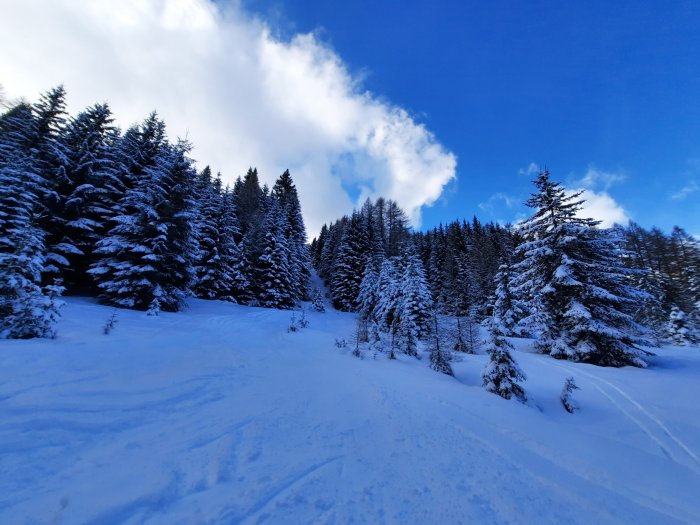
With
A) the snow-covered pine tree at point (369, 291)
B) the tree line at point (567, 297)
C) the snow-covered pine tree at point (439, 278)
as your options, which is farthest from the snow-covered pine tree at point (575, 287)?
the snow-covered pine tree at point (439, 278)

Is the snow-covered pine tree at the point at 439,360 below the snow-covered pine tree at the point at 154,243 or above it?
below

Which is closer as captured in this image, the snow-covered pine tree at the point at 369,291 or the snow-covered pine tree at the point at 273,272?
the snow-covered pine tree at the point at 273,272

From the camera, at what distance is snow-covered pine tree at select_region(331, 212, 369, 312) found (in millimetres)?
41406

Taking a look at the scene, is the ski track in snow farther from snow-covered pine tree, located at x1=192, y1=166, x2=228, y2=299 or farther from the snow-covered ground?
snow-covered pine tree, located at x1=192, y1=166, x2=228, y2=299

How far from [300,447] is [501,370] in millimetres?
7390

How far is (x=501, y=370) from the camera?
30.0 ft

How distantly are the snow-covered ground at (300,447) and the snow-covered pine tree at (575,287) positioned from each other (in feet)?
15.4

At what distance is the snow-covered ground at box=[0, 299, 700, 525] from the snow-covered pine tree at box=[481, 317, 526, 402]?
67 centimetres

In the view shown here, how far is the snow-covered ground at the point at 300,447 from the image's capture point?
9.36 feet

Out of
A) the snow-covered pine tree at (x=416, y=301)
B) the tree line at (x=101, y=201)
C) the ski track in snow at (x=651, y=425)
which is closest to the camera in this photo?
the ski track in snow at (x=651, y=425)

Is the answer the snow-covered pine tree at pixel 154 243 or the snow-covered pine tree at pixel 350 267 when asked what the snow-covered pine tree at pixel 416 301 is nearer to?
the snow-covered pine tree at pixel 154 243

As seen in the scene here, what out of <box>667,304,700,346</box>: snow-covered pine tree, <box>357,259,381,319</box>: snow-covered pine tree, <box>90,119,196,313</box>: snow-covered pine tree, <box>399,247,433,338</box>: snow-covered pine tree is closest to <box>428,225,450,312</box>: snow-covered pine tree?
<box>357,259,381,319</box>: snow-covered pine tree

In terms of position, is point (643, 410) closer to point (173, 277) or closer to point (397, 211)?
point (173, 277)

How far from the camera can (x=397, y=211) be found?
215ft
